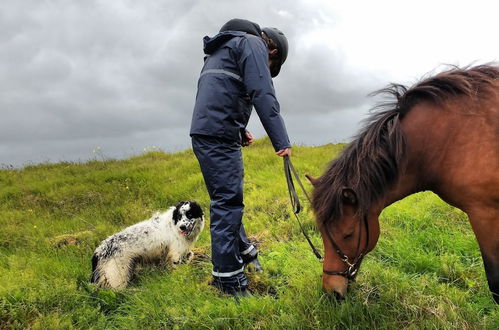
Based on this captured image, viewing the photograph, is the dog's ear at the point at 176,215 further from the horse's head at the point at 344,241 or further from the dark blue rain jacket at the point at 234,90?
the horse's head at the point at 344,241

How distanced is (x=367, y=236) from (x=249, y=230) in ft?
12.2

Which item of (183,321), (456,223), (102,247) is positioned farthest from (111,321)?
(456,223)

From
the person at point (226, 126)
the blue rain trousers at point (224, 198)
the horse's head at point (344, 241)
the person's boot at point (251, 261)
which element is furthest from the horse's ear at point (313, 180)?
the person's boot at point (251, 261)

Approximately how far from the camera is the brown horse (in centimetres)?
288

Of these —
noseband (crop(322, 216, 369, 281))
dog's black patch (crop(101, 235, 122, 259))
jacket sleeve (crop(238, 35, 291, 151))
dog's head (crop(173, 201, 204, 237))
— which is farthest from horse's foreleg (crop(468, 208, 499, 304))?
dog's black patch (crop(101, 235, 122, 259))

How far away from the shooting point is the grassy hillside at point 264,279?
3252 millimetres

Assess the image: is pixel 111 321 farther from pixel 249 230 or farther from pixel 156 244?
pixel 249 230

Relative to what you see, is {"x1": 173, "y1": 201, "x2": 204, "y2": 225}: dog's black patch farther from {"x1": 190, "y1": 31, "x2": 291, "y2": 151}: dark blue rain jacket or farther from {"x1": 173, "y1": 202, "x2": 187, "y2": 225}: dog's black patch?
{"x1": 190, "y1": 31, "x2": 291, "y2": 151}: dark blue rain jacket

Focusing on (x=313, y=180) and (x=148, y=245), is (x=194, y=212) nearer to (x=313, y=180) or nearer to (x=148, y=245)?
(x=148, y=245)

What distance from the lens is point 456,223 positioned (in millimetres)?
5676

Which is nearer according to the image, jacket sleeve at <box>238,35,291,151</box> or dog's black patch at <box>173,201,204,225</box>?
jacket sleeve at <box>238,35,291,151</box>

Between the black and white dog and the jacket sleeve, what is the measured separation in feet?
7.25

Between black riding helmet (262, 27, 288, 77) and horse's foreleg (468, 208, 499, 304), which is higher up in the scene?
black riding helmet (262, 27, 288, 77)

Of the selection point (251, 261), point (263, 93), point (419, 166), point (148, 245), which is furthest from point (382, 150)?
point (148, 245)
